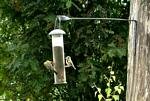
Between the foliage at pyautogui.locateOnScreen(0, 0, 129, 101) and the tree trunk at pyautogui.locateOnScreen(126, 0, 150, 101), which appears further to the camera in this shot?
the foliage at pyautogui.locateOnScreen(0, 0, 129, 101)

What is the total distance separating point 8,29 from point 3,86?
71cm

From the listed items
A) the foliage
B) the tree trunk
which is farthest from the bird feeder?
the foliage

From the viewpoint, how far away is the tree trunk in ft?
8.84

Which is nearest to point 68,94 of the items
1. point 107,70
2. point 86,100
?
point 86,100

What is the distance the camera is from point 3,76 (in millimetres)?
5105

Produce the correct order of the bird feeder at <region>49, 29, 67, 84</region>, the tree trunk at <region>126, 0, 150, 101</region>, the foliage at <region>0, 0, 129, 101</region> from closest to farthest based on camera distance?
1. the tree trunk at <region>126, 0, 150, 101</region>
2. the bird feeder at <region>49, 29, 67, 84</region>
3. the foliage at <region>0, 0, 129, 101</region>

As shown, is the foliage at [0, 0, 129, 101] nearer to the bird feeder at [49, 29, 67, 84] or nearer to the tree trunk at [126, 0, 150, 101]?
the bird feeder at [49, 29, 67, 84]

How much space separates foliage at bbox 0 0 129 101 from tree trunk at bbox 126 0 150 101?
1.45 meters

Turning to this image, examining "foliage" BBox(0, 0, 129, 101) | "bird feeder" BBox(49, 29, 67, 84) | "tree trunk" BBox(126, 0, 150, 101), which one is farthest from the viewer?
"foliage" BBox(0, 0, 129, 101)

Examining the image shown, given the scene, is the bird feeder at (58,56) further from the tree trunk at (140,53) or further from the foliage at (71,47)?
the foliage at (71,47)

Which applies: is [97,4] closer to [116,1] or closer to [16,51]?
[116,1]

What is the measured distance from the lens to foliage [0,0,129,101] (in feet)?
14.7

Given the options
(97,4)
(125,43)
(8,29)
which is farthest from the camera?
(8,29)

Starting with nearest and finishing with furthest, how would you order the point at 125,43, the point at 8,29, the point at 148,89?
the point at 148,89
the point at 125,43
the point at 8,29
